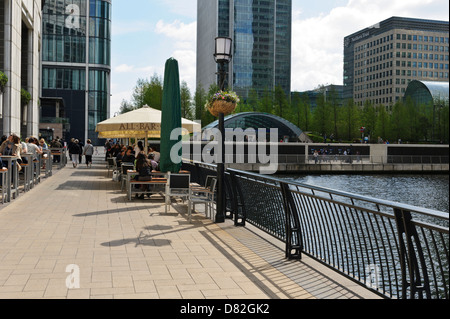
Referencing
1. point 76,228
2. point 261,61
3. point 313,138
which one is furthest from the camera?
point 261,61

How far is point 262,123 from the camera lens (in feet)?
253

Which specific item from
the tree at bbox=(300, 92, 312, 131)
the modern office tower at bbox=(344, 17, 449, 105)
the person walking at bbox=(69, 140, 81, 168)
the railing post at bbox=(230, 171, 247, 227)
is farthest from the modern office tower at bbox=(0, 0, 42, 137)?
the modern office tower at bbox=(344, 17, 449, 105)

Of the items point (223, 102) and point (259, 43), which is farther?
point (259, 43)

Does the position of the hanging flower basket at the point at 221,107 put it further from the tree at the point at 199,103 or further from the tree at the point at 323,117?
the tree at the point at 323,117

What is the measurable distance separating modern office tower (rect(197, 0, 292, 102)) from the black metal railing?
130999 millimetres

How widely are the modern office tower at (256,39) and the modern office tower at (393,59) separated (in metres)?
25.8

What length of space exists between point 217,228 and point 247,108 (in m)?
79.4

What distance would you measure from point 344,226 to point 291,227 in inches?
53.2

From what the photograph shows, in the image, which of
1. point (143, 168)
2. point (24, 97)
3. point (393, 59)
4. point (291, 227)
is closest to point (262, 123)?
point (24, 97)

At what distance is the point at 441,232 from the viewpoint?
3.59 metres

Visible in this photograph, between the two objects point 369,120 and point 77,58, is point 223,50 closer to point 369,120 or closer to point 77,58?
point 77,58

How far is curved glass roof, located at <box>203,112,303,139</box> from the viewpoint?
7244cm

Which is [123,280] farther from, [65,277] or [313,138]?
[313,138]
